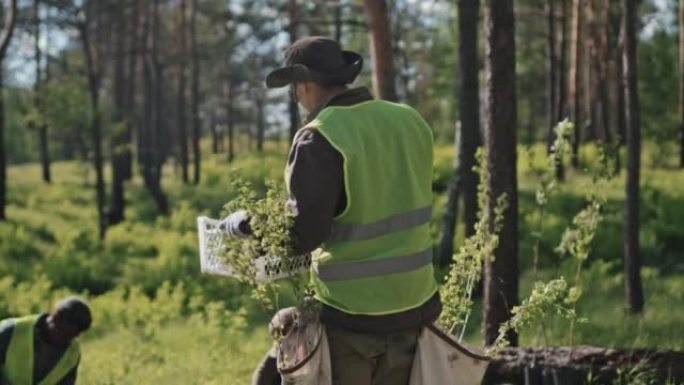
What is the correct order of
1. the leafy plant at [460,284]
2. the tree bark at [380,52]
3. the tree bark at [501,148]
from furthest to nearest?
1. the tree bark at [380,52]
2. the tree bark at [501,148]
3. the leafy plant at [460,284]

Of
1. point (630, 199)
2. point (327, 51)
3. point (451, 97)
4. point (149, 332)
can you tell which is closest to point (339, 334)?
point (327, 51)

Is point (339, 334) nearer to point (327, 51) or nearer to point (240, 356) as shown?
point (327, 51)

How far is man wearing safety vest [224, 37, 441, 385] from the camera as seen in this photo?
3.69 metres

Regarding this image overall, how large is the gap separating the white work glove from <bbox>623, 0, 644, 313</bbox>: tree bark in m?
7.17

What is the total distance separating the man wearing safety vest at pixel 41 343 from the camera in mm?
5906

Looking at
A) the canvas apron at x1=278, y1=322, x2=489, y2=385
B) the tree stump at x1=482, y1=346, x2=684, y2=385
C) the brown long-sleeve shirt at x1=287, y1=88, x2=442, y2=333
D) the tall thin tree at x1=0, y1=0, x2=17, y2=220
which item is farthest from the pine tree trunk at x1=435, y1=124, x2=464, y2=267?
the brown long-sleeve shirt at x1=287, y1=88, x2=442, y2=333

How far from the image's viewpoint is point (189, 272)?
1675cm

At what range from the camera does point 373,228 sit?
3.79 m

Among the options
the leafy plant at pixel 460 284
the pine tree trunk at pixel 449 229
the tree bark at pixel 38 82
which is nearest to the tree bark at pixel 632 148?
the pine tree trunk at pixel 449 229

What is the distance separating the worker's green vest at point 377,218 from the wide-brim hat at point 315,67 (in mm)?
152

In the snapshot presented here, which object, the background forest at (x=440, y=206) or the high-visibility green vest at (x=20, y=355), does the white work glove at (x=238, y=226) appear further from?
the high-visibility green vest at (x=20, y=355)

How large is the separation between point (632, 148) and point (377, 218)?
7.27 meters

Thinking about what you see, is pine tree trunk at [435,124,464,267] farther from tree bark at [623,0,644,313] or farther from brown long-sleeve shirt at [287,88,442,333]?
brown long-sleeve shirt at [287,88,442,333]

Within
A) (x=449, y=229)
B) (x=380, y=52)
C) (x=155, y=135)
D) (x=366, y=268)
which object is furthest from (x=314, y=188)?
(x=155, y=135)
